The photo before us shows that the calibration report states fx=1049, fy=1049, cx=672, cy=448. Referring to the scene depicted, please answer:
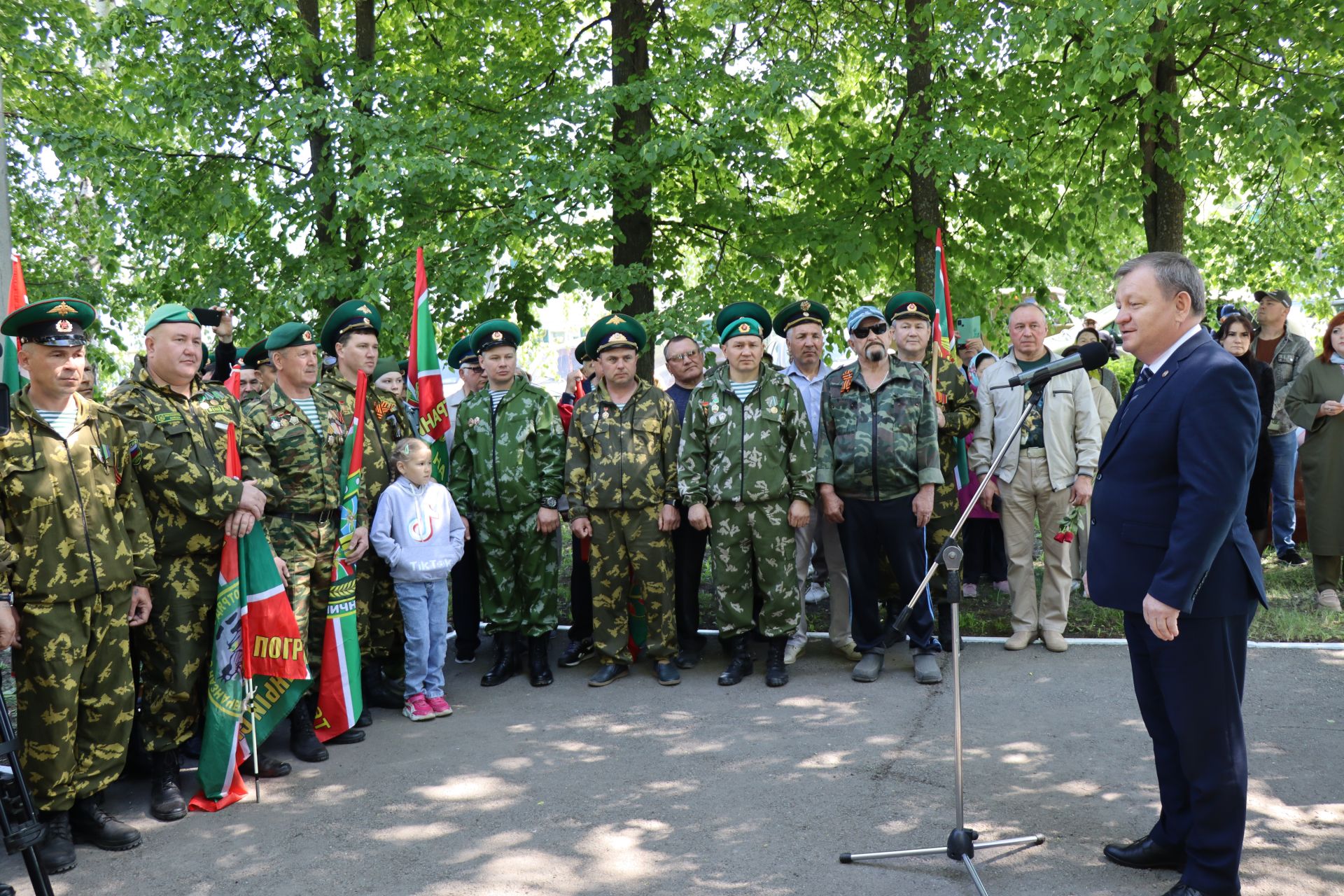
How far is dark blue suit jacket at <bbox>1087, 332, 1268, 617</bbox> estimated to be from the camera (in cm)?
339

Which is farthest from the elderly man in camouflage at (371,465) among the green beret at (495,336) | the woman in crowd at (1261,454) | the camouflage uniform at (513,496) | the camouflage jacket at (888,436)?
the woman in crowd at (1261,454)

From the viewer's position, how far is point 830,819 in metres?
4.41

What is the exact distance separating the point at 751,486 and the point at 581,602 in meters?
1.68

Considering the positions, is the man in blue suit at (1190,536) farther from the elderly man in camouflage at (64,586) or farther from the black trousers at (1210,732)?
the elderly man in camouflage at (64,586)

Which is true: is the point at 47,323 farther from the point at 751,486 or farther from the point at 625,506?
the point at 751,486

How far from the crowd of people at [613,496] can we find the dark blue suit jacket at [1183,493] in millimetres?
2243

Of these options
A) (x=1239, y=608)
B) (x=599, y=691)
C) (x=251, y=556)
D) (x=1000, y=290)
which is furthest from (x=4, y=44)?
(x=1239, y=608)

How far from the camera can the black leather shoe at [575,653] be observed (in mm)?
7031

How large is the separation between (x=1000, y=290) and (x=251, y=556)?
346 inches

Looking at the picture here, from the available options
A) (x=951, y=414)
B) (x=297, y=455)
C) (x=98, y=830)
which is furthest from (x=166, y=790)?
(x=951, y=414)

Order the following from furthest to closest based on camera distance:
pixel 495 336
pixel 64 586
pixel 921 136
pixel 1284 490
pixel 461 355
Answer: pixel 921 136 < pixel 1284 490 < pixel 461 355 < pixel 495 336 < pixel 64 586

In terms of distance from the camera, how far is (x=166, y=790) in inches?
189

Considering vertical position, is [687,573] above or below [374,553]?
below

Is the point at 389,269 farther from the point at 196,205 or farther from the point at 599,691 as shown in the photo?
the point at 599,691
